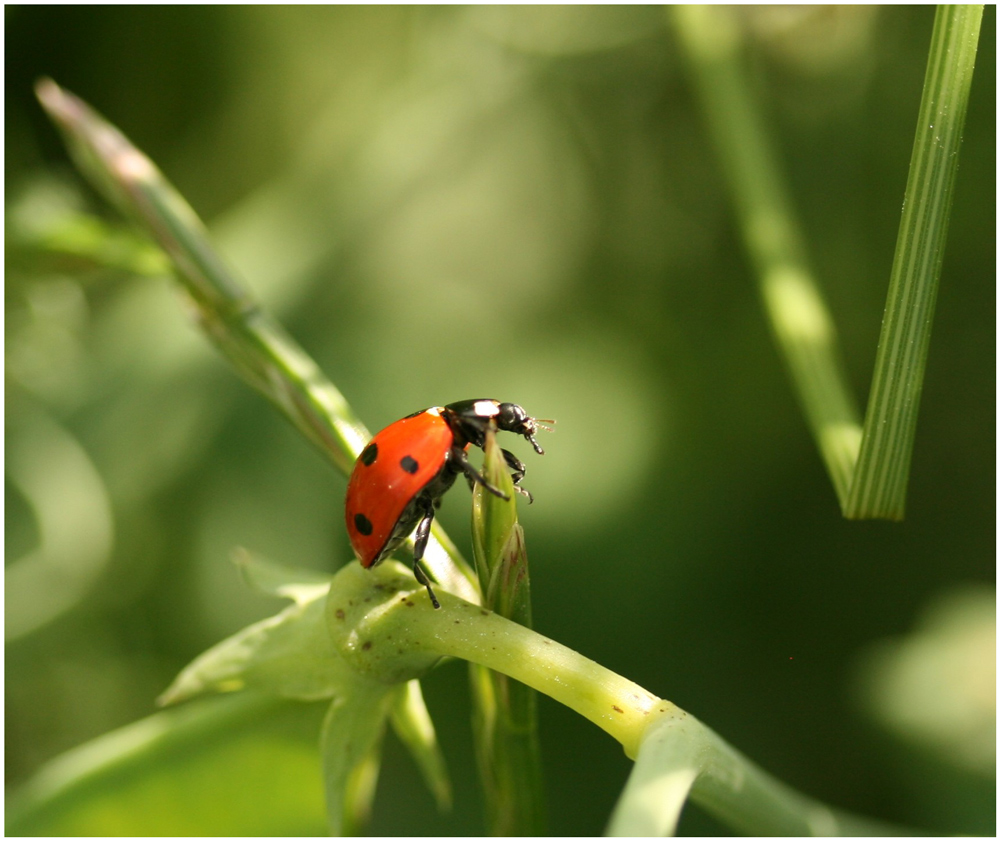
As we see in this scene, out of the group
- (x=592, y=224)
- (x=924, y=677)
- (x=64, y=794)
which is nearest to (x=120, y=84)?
(x=592, y=224)

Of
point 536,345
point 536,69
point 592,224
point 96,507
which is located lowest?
point 96,507

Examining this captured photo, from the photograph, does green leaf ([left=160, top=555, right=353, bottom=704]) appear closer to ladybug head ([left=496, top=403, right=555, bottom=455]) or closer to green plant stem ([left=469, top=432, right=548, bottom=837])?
green plant stem ([left=469, top=432, right=548, bottom=837])

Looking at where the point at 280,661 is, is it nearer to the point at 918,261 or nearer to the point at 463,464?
the point at 463,464

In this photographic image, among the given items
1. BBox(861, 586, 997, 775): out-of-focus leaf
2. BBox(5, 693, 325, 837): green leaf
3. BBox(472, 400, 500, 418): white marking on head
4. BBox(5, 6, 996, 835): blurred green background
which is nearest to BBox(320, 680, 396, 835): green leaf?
BBox(5, 693, 325, 837): green leaf

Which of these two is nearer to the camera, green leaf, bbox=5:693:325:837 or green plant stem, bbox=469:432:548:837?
green plant stem, bbox=469:432:548:837

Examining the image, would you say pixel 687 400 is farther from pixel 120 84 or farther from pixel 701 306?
pixel 120 84

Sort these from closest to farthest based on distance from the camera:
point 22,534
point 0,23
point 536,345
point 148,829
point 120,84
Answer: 1. point 148,829
2. point 0,23
3. point 22,534
4. point 536,345
5. point 120,84

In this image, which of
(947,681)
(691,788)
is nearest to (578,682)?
(691,788)
